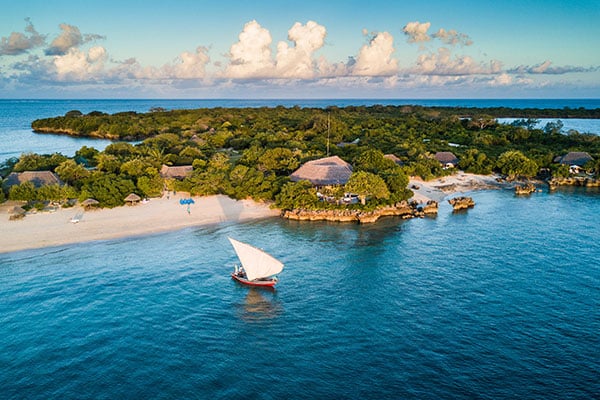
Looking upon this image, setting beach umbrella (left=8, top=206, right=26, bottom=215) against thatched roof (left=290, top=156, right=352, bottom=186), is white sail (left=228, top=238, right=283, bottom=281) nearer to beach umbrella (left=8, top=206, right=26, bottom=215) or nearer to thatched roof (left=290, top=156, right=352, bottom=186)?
thatched roof (left=290, top=156, right=352, bottom=186)

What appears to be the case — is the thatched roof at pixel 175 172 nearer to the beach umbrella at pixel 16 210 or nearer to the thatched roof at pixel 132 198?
A: the thatched roof at pixel 132 198

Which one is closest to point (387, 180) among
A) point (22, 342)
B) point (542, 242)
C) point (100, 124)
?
point (542, 242)

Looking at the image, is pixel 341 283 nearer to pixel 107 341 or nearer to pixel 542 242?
pixel 107 341

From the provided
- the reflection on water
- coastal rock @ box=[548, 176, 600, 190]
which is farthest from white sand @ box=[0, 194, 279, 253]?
coastal rock @ box=[548, 176, 600, 190]

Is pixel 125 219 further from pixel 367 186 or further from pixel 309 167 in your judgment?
pixel 367 186

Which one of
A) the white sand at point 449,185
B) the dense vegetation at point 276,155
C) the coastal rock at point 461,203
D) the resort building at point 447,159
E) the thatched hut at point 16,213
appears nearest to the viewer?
the thatched hut at point 16,213

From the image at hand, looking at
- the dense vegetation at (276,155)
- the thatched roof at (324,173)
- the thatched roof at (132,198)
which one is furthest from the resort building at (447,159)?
the thatched roof at (132,198)

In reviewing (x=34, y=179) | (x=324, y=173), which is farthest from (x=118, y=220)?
(x=324, y=173)
